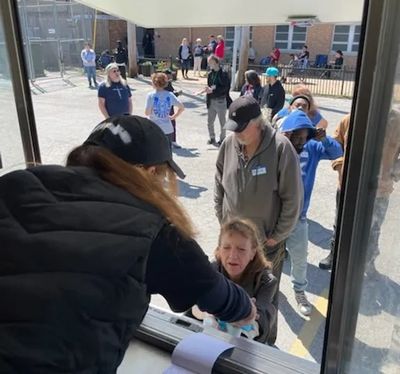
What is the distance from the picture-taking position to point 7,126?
1.73 meters

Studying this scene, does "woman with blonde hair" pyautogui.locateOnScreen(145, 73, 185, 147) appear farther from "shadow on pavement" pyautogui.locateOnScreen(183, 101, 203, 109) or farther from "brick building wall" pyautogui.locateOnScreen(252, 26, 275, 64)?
"brick building wall" pyautogui.locateOnScreen(252, 26, 275, 64)

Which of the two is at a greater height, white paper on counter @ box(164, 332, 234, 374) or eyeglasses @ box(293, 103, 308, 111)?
eyeglasses @ box(293, 103, 308, 111)

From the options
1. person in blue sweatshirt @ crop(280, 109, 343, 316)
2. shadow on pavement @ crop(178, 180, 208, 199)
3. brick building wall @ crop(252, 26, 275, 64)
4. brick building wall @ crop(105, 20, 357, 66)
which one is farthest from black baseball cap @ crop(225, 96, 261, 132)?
brick building wall @ crop(252, 26, 275, 64)

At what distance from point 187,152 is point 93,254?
19.7 ft

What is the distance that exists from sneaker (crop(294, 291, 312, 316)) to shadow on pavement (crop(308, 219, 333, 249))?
2.96 feet

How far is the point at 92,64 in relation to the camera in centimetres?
1326

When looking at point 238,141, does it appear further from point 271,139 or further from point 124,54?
point 124,54

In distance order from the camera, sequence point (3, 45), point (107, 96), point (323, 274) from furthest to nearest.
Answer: point (107, 96)
point (323, 274)
point (3, 45)

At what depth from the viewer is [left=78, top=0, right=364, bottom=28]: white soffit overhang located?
2.10 meters

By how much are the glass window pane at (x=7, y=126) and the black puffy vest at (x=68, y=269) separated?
0.81 metres

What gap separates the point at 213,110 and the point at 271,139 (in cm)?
456

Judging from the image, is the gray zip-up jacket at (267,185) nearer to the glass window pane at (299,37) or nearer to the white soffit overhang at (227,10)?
the white soffit overhang at (227,10)

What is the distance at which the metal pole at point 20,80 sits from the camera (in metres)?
1.52

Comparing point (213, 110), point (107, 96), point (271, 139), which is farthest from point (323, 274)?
point (213, 110)
